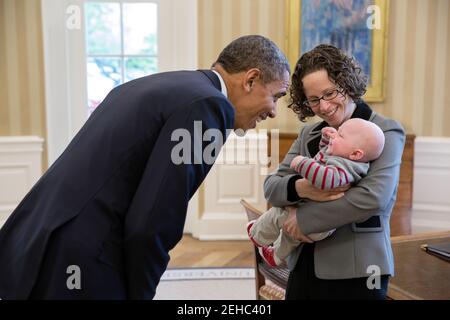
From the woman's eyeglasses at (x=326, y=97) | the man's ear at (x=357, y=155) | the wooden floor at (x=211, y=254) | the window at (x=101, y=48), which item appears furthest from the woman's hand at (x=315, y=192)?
the window at (x=101, y=48)

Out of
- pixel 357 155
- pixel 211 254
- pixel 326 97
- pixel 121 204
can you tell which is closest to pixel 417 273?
pixel 357 155

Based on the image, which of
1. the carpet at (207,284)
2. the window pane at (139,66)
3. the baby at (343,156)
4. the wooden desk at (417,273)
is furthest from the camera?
the window pane at (139,66)

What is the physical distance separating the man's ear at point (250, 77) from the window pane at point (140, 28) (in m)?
3.60

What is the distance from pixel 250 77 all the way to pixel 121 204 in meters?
0.58

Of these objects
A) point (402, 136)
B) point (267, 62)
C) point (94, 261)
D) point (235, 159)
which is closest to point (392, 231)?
point (235, 159)

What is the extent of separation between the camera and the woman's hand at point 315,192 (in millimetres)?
1687

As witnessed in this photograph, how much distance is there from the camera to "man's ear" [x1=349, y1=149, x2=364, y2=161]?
5.37 ft

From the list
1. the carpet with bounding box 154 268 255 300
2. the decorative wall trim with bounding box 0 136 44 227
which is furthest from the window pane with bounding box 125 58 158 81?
the carpet with bounding box 154 268 255 300

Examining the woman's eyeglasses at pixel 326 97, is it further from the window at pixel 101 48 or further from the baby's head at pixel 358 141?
the window at pixel 101 48

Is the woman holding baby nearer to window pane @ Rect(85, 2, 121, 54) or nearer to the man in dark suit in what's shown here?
the man in dark suit

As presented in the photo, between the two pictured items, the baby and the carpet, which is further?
the carpet

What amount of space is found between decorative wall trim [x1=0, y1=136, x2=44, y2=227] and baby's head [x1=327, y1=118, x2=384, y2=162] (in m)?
3.83

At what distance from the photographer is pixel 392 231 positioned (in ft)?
14.7
